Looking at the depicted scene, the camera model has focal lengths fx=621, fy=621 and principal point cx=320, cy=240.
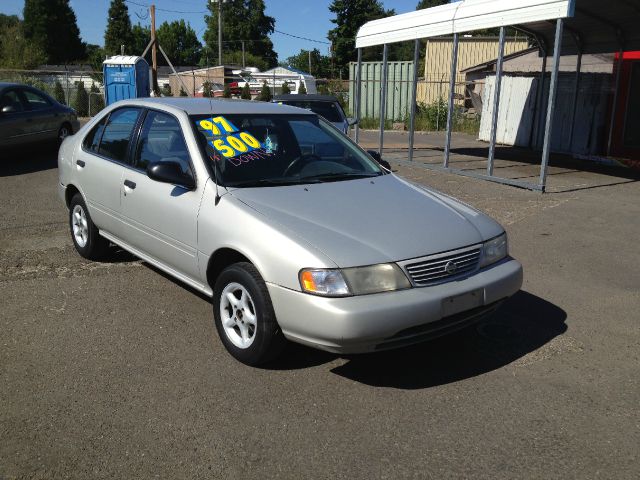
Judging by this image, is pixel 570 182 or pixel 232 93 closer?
pixel 570 182

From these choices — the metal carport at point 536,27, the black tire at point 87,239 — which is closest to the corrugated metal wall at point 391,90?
the metal carport at point 536,27

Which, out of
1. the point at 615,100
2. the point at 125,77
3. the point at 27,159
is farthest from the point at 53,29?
the point at 615,100

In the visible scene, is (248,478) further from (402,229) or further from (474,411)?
(402,229)

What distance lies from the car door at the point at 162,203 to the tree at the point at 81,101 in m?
23.1

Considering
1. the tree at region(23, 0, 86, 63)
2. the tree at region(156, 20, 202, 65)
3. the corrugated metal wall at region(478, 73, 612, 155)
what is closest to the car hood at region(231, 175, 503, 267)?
the corrugated metal wall at region(478, 73, 612, 155)

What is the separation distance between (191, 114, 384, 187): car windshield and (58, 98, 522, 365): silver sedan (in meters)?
0.01

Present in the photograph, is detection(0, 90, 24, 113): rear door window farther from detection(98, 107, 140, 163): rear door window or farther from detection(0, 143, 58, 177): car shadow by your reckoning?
detection(98, 107, 140, 163): rear door window

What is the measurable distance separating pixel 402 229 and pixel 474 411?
3.74 feet

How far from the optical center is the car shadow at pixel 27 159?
11.8 meters

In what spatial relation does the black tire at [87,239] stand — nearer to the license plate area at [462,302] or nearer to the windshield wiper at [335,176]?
the windshield wiper at [335,176]

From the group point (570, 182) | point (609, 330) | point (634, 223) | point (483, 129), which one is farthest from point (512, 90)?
point (609, 330)

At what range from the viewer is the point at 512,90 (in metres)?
18.0

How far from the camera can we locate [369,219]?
393 cm

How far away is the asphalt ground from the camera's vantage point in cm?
303
